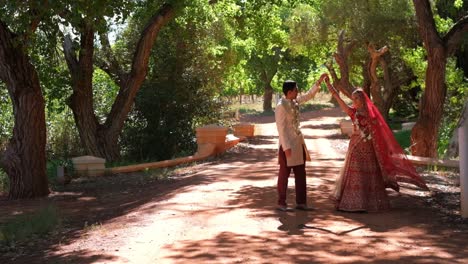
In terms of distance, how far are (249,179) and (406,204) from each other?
3813 millimetres

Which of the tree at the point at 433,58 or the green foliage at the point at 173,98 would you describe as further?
the green foliage at the point at 173,98

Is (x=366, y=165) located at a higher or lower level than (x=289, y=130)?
lower

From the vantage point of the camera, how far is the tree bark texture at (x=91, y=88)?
58.0 feet

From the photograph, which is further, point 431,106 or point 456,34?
point 431,106

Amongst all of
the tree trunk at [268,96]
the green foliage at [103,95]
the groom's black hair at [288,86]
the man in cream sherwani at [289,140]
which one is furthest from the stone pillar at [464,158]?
the tree trunk at [268,96]

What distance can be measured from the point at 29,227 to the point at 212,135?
417 inches

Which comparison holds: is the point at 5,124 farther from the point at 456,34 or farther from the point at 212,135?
the point at 456,34

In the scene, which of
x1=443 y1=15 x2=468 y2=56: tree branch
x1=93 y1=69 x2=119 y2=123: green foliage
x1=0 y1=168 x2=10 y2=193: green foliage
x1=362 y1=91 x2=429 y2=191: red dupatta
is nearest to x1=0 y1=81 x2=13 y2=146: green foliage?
x1=93 y1=69 x2=119 y2=123: green foliage

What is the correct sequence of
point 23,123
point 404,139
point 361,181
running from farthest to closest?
point 404,139 < point 23,123 < point 361,181

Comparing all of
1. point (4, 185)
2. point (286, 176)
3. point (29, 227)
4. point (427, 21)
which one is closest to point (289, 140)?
point (286, 176)

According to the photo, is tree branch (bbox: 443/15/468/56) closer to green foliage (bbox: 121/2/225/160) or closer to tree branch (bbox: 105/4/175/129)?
tree branch (bbox: 105/4/175/129)

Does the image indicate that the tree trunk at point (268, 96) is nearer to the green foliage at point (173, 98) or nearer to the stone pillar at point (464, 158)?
the green foliage at point (173, 98)

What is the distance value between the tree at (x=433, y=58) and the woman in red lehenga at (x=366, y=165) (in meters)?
4.87

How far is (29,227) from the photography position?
8.90m
